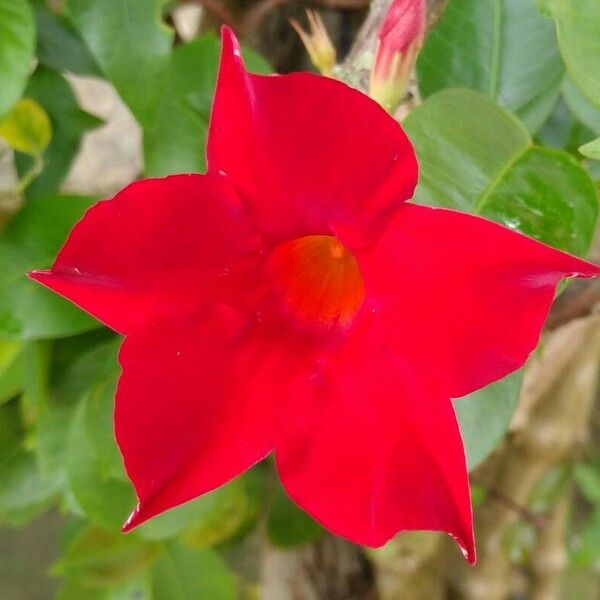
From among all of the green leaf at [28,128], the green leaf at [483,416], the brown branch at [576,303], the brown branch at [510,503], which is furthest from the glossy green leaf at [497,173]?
the brown branch at [510,503]

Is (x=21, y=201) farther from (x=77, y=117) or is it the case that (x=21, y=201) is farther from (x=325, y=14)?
(x=325, y=14)

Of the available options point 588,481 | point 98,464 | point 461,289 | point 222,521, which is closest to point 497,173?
point 461,289

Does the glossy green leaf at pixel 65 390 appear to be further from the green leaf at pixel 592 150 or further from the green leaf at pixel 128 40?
the green leaf at pixel 592 150

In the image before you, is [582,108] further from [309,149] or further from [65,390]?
[65,390]

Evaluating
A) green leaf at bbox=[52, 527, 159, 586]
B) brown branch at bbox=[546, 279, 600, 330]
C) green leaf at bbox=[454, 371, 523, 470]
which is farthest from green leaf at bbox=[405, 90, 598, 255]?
green leaf at bbox=[52, 527, 159, 586]

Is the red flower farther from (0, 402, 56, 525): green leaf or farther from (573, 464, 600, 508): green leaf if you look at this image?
(573, 464, 600, 508): green leaf
